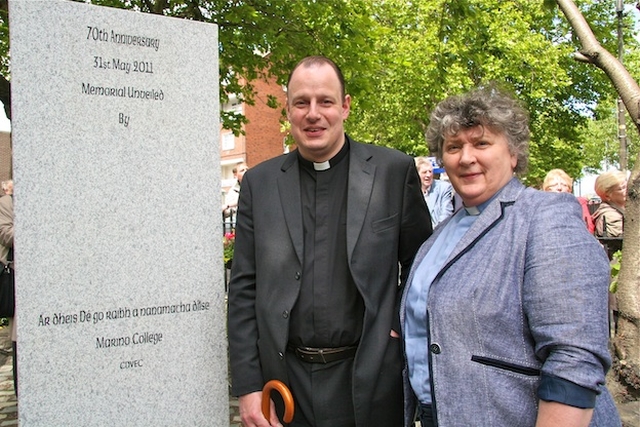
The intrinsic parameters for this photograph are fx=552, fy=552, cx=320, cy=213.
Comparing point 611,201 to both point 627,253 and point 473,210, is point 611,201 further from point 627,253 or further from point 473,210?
point 473,210

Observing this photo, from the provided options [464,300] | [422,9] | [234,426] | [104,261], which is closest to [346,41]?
[234,426]

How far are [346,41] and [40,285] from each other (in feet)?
19.7

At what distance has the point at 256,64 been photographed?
8508 millimetres

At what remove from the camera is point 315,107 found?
91.6 inches

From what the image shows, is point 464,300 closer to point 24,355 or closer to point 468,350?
point 468,350

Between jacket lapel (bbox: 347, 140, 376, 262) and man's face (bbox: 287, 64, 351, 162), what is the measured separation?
0.15 metres

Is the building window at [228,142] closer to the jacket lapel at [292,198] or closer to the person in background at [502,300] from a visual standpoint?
the jacket lapel at [292,198]

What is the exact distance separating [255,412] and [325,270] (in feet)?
2.21

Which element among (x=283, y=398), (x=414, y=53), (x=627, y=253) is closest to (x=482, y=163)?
(x=283, y=398)

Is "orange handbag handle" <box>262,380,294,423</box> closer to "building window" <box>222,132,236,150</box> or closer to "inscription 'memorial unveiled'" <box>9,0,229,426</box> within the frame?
"inscription 'memorial unveiled'" <box>9,0,229,426</box>

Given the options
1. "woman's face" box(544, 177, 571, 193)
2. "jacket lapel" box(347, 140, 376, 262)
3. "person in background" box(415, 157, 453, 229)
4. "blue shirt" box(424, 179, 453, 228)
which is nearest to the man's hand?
"jacket lapel" box(347, 140, 376, 262)

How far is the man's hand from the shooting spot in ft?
7.59

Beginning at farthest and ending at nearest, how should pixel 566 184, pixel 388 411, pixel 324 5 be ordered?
pixel 324 5 < pixel 566 184 < pixel 388 411

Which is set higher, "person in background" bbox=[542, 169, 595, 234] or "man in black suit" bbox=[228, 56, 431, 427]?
"person in background" bbox=[542, 169, 595, 234]
